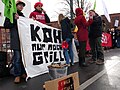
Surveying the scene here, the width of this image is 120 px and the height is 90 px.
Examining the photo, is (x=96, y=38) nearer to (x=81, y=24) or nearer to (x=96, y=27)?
(x=96, y=27)

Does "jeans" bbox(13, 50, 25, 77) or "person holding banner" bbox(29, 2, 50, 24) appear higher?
"person holding banner" bbox(29, 2, 50, 24)

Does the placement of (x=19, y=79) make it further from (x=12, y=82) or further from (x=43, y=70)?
(x=43, y=70)

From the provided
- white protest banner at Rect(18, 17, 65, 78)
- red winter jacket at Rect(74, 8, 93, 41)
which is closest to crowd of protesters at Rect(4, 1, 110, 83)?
red winter jacket at Rect(74, 8, 93, 41)

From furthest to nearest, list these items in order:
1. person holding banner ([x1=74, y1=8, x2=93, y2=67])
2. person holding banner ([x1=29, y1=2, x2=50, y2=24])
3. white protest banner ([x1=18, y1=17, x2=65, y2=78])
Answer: person holding banner ([x1=74, y1=8, x2=93, y2=67]) < person holding banner ([x1=29, y1=2, x2=50, y2=24]) < white protest banner ([x1=18, y1=17, x2=65, y2=78])

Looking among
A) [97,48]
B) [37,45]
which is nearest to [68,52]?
[97,48]

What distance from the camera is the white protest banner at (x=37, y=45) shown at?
6777 mm

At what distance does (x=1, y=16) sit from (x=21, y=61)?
374 centimetres

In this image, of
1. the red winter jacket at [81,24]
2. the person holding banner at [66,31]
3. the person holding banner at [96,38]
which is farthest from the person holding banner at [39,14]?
the person holding banner at [96,38]

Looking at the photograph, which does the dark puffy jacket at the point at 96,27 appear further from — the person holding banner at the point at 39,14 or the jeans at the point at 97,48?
the person holding banner at the point at 39,14

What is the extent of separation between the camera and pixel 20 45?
655cm

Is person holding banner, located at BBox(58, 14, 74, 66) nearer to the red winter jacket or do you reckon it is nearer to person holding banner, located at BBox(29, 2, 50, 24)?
the red winter jacket

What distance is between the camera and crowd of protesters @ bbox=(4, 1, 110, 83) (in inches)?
256

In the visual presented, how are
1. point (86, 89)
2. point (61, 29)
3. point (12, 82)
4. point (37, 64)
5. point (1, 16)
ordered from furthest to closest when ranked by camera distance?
1. point (1, 16)
2. point (61, 29)
3. point (37, 64)
4. point (12, 82)
5. point (86, 89)

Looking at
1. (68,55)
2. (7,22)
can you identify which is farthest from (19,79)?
(68,55)
